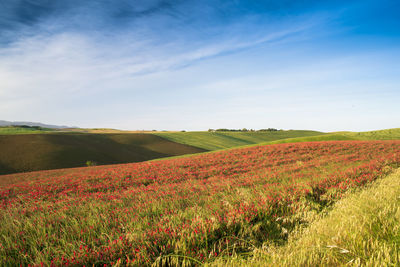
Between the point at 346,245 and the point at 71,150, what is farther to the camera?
Answer: the point at 71,150

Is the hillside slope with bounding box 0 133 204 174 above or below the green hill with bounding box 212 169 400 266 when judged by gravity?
below

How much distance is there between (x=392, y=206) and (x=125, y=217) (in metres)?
4.75

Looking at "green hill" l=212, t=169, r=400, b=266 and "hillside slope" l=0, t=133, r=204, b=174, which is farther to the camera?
"hillside slope" l=0, t=133, r=204, b=174

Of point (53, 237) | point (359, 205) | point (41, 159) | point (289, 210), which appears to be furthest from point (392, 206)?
point (41, 159)

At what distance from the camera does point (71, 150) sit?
40.9m

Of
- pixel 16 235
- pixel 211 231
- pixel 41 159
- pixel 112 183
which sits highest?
pixel 211 231

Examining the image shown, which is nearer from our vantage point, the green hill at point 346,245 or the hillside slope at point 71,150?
the green hill at point 346,245

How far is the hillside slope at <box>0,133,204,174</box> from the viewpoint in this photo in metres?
33.1

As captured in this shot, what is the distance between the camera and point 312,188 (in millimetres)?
5332

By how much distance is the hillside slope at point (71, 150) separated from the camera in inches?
1303

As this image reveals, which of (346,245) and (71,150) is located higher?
(346,245)

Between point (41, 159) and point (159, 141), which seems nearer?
point (41, 159)

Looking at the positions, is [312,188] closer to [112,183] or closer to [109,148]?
[112,183]

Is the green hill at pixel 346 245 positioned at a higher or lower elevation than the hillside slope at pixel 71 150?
higher
